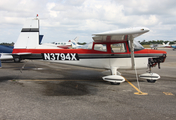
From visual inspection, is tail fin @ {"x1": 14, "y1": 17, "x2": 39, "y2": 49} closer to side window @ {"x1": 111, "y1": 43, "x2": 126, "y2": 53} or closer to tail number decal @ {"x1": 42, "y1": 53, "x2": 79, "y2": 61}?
tail number decal @ {"x1": 42, "y1": 53, "x2": 79, "y2": 61}

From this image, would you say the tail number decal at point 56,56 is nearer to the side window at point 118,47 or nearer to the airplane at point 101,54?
the airplane at point 101,54

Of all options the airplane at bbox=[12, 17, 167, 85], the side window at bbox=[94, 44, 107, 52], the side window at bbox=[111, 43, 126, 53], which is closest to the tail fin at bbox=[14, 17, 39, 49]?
the airplane at bbox=[12, 17, 167, 85]

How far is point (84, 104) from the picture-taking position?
4605mm

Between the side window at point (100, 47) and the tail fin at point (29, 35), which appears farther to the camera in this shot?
the tail fin at point (29, 35)

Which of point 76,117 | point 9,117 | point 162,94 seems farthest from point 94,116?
point 162,94

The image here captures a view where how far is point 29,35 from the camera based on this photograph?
25.9 ft

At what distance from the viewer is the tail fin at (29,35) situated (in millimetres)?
7789

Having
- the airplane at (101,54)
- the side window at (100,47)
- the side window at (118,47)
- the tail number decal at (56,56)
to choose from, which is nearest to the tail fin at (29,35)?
the airplane at (101,54)

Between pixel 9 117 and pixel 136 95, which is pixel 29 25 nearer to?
pixel 9 117

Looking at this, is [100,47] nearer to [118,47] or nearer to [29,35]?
[118,47]

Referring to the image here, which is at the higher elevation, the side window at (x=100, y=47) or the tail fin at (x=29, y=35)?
the tail fin at (x=29, y=35)

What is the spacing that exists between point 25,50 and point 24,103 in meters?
3.74

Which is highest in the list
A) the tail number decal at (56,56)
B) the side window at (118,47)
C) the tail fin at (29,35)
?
the tail fin at (29,35)

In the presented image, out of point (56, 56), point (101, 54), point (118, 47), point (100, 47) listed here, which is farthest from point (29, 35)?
point (118, 47)
